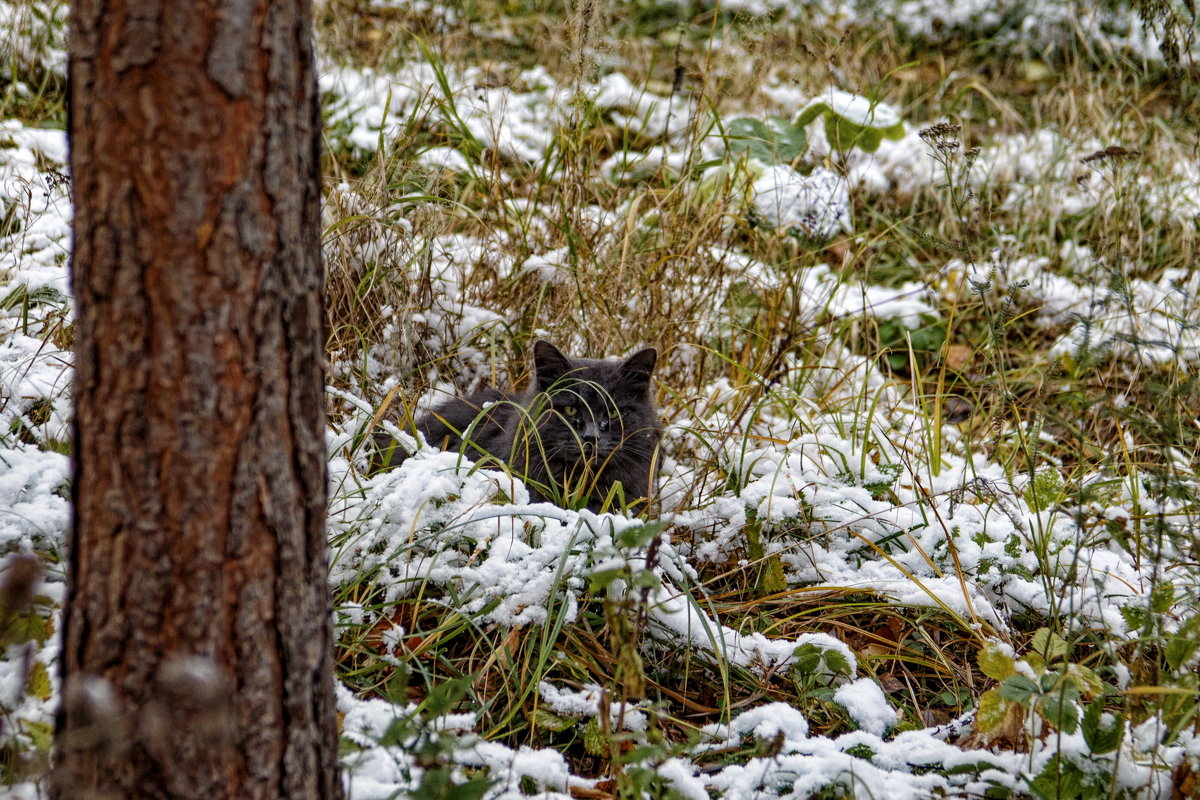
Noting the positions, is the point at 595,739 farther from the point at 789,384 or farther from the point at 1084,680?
the point at 789,384

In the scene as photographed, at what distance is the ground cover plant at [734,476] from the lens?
1876mm

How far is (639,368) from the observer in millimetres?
3346

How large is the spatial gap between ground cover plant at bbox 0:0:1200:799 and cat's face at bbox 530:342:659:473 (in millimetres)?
210

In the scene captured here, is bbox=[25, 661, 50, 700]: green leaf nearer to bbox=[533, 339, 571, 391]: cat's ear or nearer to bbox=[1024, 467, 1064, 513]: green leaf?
bbox=[533, 339, 571, 391]: cat's ear

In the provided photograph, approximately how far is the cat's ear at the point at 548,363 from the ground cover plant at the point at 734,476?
38cm

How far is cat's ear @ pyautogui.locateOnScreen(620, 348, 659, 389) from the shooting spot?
332cm

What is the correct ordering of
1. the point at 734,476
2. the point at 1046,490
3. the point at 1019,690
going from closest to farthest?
the point at 1019,690 → the point at 1046,490 → the point at 734,476

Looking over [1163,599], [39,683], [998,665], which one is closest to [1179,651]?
[1163,599]

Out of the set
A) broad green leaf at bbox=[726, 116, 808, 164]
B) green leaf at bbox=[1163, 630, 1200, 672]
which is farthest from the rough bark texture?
broad green leaf at bbox=[726, 116, 808, 164]

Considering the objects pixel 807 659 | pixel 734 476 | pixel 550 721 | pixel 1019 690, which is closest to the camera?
pixel 1019 690

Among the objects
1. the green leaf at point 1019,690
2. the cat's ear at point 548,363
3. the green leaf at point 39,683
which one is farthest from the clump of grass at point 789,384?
the green leaf at point 39,683

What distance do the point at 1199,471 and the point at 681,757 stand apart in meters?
2.12

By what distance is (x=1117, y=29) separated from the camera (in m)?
7.17

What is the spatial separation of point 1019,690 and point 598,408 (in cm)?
179
